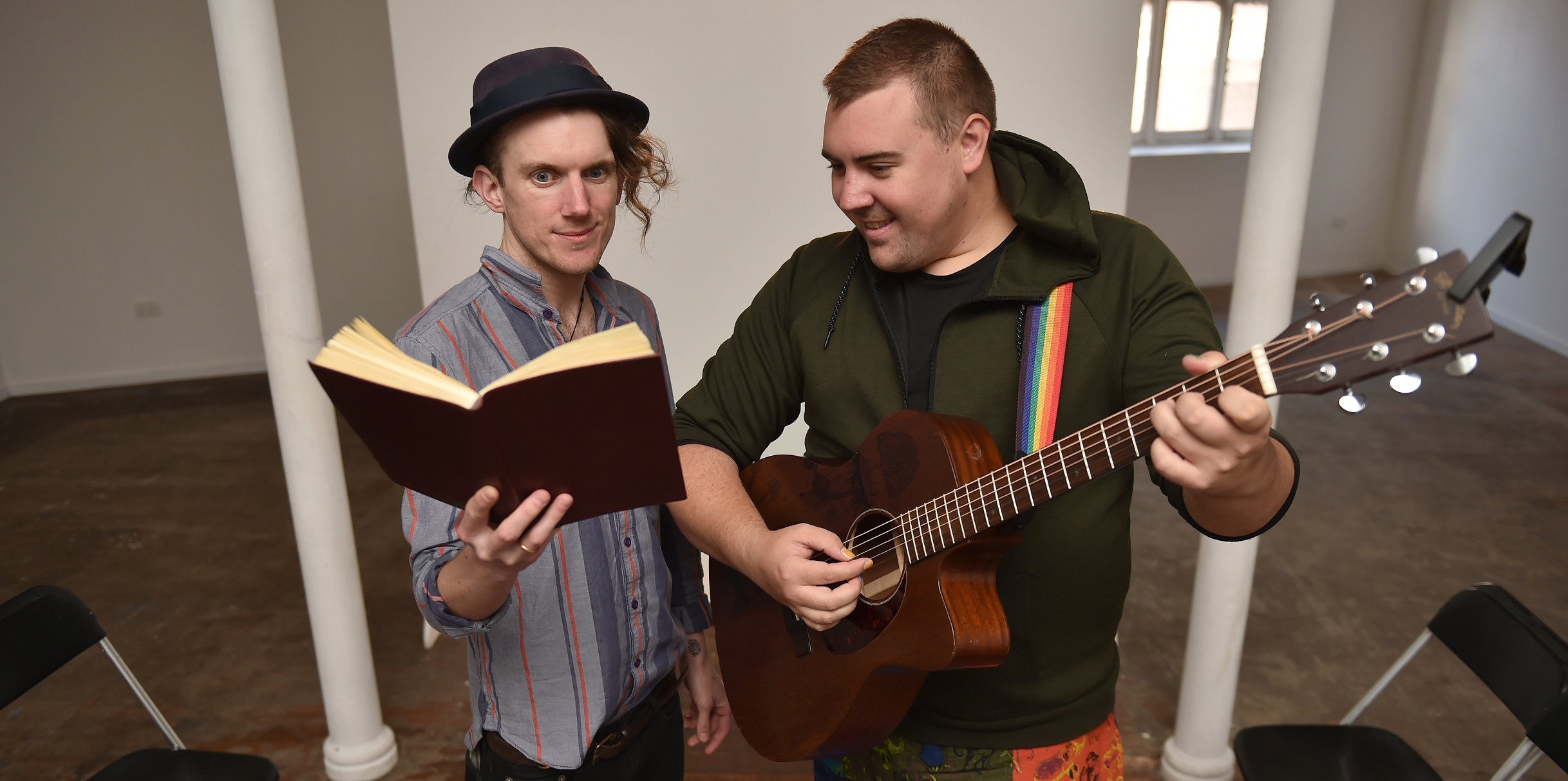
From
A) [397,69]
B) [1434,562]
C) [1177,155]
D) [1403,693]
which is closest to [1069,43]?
[397,69]

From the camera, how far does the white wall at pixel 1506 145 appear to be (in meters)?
7.37

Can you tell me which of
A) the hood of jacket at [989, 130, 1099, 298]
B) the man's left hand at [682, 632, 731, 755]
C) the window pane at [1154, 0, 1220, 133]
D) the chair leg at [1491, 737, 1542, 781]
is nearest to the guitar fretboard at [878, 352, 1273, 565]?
the hood of jacket at [989, 130, 1099, 298]

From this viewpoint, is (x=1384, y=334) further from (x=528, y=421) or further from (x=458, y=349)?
(x=458, y=349)

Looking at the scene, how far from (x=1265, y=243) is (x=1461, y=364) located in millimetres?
1732

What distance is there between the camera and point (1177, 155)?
918 centimetres

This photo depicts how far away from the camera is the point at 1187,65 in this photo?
31.4 feet

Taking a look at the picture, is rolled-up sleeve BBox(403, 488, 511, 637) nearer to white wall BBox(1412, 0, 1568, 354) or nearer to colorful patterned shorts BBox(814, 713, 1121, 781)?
colorful patterned shorts BBox(814, 713, 1121, 781)

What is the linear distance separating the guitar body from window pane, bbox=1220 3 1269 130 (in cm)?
932

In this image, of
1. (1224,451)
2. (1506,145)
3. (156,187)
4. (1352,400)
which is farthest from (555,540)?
(1506,145)

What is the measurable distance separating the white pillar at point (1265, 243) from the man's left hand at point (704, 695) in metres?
1.53

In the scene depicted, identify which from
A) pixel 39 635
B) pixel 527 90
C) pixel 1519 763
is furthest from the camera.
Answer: pixel 39 635

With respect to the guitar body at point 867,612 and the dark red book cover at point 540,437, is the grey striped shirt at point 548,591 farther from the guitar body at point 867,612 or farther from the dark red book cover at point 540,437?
the dark red book cover at point 540,437

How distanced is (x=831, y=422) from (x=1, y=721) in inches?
136

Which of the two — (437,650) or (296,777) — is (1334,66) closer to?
(437,650)
